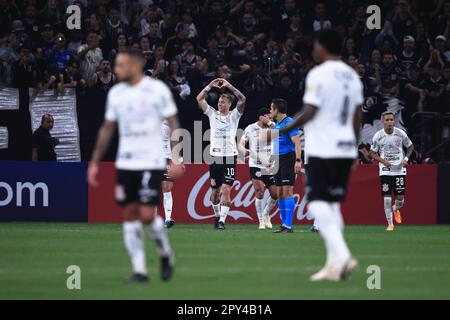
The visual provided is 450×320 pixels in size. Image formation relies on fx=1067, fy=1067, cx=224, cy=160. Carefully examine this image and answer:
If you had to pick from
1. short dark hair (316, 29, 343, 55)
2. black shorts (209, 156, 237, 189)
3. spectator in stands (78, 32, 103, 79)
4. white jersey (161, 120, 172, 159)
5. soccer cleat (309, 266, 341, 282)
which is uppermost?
spectator in stands (78, 32, 103, 79)

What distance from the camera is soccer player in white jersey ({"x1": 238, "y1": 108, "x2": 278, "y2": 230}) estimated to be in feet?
70.8

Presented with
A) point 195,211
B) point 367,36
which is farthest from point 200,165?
point 367,36

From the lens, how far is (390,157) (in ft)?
71.5

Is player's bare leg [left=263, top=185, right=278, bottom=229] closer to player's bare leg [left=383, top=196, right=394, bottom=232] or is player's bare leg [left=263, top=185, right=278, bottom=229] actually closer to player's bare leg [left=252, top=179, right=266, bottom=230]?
player's bare leg [left=252, top=179, right=266, bottom=230]

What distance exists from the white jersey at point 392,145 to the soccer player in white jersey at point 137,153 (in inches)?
442

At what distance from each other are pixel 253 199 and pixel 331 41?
12606mm

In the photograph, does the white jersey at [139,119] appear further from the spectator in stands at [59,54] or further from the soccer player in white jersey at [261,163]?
the spectator in stands at [59,54]

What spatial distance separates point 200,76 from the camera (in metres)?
23.9

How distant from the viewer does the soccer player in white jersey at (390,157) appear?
71.1 ft

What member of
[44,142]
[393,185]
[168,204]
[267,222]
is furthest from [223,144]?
[44,142]

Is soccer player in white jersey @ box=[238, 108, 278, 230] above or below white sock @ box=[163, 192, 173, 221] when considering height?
above

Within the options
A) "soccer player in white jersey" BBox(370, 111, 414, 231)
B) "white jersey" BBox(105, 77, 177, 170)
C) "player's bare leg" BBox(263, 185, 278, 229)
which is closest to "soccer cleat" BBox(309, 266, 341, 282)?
"white jersey" BBox(105, 77, 177, 170)

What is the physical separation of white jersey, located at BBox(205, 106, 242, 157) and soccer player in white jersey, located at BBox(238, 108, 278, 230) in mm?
374

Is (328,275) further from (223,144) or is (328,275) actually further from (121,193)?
(223,144)
